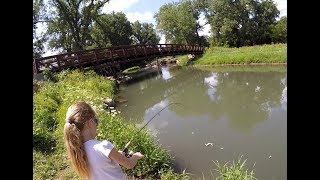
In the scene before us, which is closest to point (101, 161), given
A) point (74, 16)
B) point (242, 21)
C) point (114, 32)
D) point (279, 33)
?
point (74, 16)

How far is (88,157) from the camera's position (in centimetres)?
311

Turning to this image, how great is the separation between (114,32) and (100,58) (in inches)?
1535

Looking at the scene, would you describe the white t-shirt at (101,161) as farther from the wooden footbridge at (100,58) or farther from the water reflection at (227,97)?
the wooden footbridge at (100,58)

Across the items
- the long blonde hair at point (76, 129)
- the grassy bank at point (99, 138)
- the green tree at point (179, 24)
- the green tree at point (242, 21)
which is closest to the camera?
the long blonde hair at point (76, 129)

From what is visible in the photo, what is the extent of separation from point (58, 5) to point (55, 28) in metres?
3.60

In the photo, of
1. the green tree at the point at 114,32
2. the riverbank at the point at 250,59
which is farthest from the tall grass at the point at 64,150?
the green tree at the point at 114,32

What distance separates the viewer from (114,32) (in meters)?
63.8

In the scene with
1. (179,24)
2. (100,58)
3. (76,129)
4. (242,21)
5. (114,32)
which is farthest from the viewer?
(114,32)

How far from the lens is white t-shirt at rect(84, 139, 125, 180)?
304 cm

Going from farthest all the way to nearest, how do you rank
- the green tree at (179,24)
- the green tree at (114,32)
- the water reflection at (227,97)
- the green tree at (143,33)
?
the green tree at (143,33) < the green tree at (114,32) < the green tree at (179,24) < the water reflection at (227,97)

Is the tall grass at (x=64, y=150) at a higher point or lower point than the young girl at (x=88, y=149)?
lower

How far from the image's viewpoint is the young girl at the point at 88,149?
303cm

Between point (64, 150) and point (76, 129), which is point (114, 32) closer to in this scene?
point (64, 150)

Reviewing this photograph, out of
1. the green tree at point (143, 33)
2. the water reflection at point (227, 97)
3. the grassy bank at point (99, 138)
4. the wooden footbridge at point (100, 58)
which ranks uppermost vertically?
the green tree at point (143, 33)
